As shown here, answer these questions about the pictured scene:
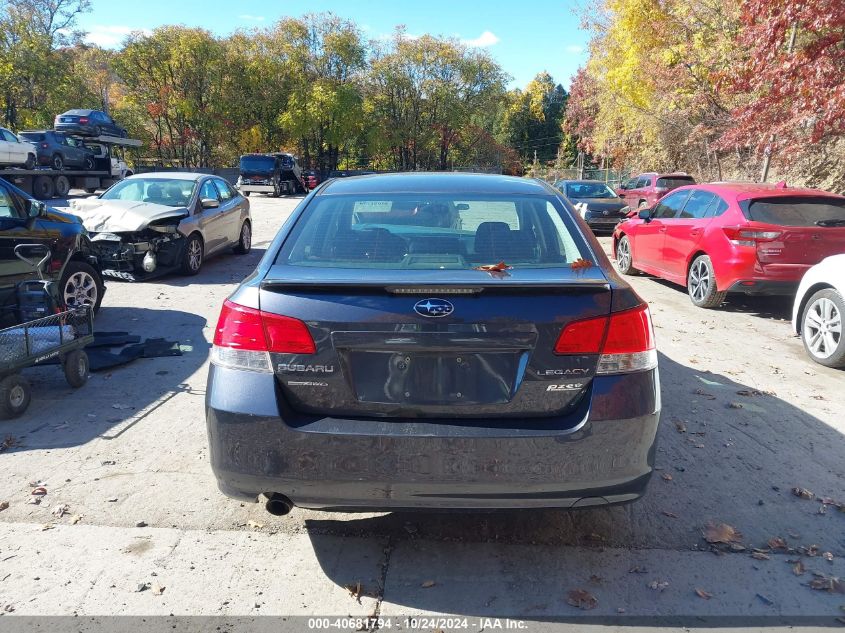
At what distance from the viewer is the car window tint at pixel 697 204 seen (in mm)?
9058

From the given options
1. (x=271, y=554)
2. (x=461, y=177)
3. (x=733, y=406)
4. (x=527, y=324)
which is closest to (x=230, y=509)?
(x=271, y=554)

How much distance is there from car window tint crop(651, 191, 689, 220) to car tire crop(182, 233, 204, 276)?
7403mm

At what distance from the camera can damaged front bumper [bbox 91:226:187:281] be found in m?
9.78

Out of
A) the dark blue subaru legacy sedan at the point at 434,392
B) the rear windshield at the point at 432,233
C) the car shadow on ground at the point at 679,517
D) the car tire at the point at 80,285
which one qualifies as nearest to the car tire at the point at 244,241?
the car tire at the point at 80,285

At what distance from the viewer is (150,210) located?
10.3 metres

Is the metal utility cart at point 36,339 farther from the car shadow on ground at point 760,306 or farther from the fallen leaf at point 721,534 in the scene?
the car shadow on ground at point 760,306

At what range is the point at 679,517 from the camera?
11.8 feet

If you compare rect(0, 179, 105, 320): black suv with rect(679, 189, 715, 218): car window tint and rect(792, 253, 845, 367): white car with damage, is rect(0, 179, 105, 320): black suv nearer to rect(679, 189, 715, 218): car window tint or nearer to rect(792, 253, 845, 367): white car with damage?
rect(792, 253, 845, 367): white car with damage

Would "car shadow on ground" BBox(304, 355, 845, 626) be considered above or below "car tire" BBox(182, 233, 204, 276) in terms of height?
below

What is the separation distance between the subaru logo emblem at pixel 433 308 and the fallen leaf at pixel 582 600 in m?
1.38

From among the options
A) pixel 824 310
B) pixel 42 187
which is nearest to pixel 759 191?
pixel 824 310

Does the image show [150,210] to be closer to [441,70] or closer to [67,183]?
[67,183]

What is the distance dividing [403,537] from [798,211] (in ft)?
23.1

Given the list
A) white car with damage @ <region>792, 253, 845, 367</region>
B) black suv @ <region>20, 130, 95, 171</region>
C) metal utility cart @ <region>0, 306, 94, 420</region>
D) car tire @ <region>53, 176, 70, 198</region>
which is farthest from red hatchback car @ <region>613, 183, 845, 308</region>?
black suv @ <region>20, 130, 95, 171</region>
